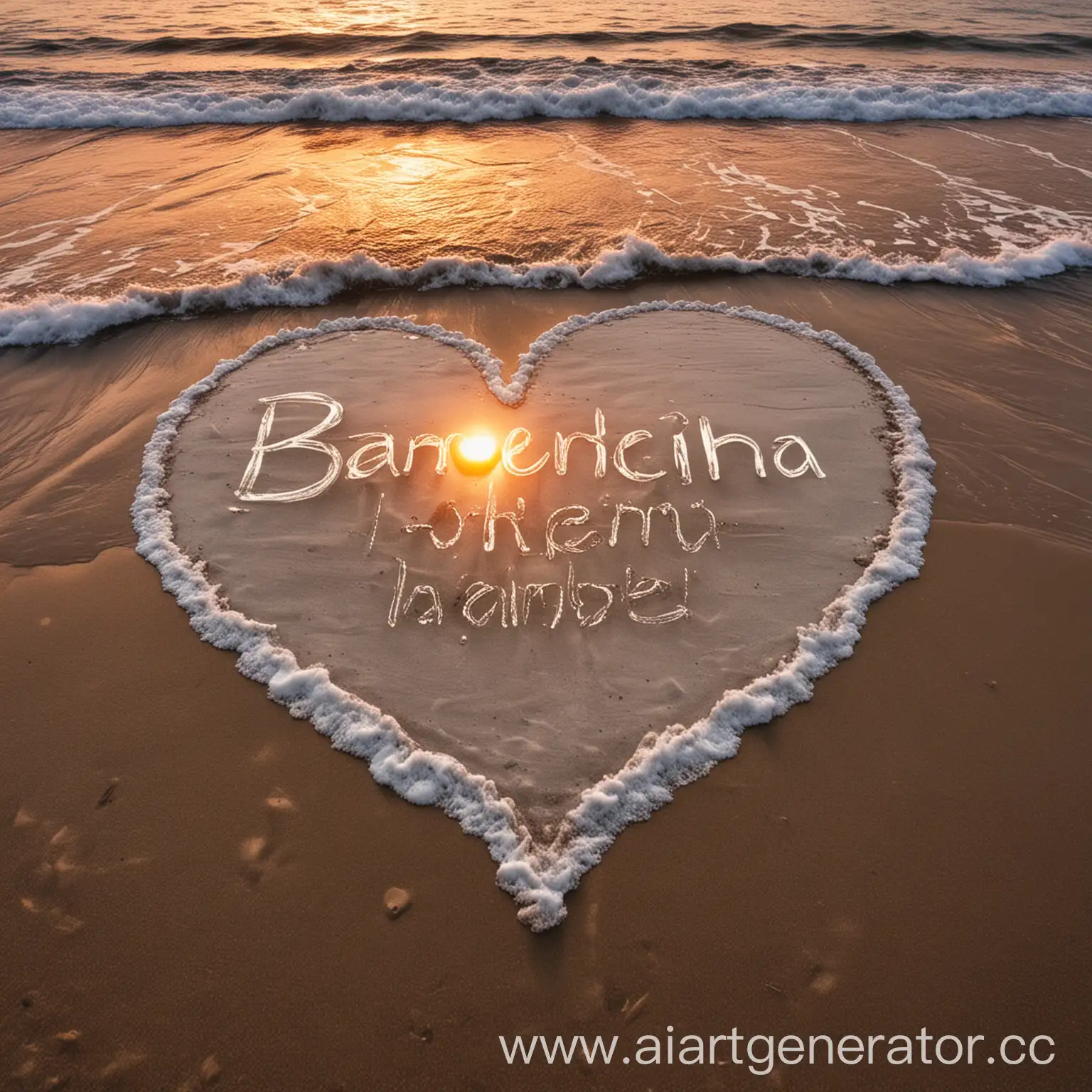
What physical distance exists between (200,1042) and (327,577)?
7.66 ft

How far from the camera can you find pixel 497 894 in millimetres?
3115

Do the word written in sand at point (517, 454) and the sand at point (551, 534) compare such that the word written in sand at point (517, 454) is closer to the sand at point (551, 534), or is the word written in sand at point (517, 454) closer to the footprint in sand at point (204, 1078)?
the sand at point (551, 534)

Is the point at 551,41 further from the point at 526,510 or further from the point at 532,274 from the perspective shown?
the point at 526,510

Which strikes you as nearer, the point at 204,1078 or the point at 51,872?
the point at 204,1078

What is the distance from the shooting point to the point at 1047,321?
680 centimetres

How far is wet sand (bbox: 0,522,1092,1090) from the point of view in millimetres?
2762

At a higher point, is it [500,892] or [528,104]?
[528,104]

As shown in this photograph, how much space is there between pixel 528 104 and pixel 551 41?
15.3 feet

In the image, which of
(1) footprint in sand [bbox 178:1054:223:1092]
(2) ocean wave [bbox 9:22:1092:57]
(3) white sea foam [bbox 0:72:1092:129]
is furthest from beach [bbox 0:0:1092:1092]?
(2) ocean wave [bbox 9:22:1092:57]

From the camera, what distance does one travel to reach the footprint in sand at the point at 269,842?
3.20m

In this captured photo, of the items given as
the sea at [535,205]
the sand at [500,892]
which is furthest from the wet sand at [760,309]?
the sand at [500,892]

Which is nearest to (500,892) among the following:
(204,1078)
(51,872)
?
(204,1078)

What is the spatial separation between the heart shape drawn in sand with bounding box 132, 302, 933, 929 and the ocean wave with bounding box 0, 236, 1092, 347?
111cm

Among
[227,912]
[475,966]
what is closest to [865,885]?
[475,966]
